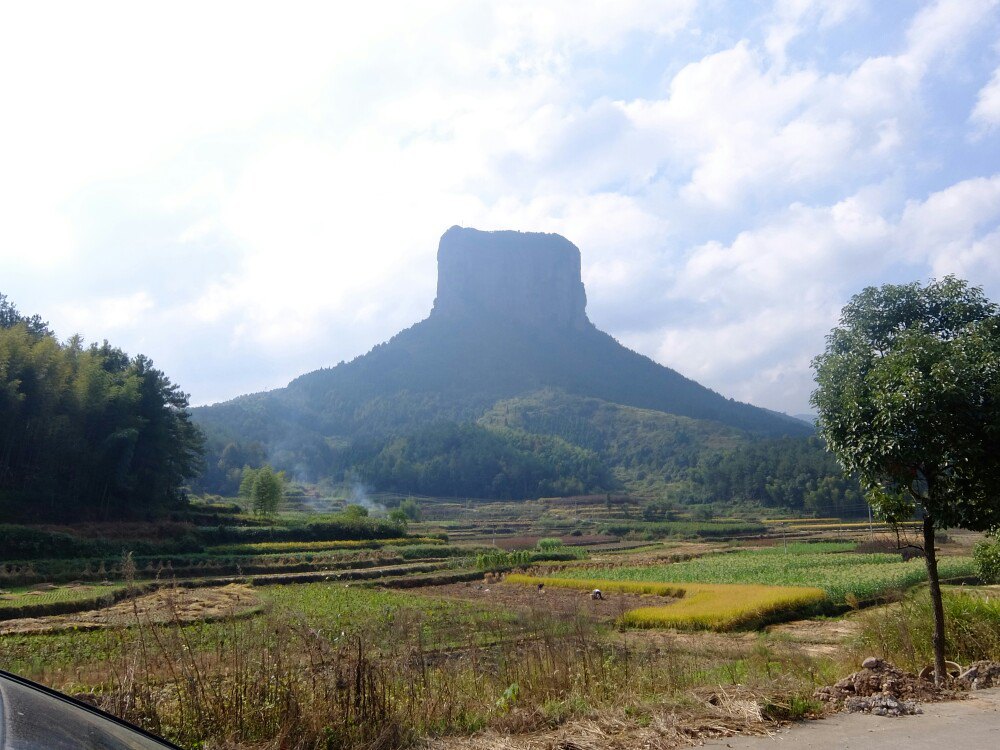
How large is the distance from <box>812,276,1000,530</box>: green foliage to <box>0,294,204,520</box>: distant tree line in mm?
40635

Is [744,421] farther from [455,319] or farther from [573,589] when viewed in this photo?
[573,589]

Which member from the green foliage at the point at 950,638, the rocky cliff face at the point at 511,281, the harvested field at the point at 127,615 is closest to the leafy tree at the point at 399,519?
the harvested field at the point at 127,615

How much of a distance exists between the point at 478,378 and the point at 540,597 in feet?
454

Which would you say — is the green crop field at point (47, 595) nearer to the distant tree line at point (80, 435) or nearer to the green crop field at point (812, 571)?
the distant tree line at point (80, 435)

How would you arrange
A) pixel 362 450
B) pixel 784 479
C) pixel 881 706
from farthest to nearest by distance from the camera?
pixel 362 450 < pixel 784 479 < pixel 881 706

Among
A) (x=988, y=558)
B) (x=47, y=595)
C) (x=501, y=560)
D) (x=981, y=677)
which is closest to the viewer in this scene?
(x=981, y=677)

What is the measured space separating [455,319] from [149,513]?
456ft

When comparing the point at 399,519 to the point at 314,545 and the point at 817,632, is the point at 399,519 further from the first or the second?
the point at 817,632

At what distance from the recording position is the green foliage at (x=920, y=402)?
7723 mm

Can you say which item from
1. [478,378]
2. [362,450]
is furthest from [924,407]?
[478,378]

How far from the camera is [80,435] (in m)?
41.5

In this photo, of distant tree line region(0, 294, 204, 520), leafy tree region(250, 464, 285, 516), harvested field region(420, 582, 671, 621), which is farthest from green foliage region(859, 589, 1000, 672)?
leafy tree region(250, 464, 285, 516)

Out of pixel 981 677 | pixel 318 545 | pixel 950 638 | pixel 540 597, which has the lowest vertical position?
pixel 318 545

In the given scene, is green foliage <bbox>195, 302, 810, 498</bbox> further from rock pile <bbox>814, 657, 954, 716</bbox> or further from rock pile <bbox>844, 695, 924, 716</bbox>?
rock pile <bbox>844, 695, 924, 716</bbox>
